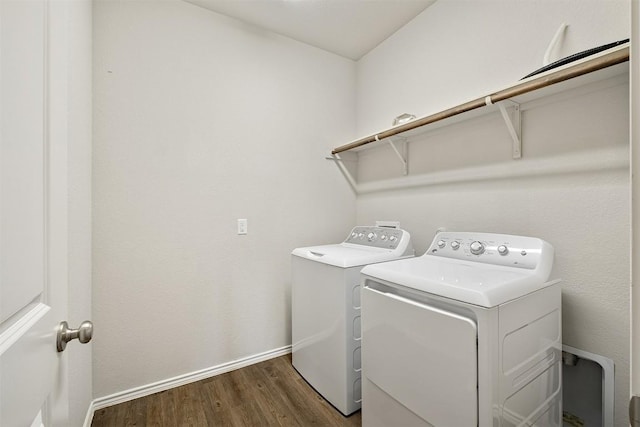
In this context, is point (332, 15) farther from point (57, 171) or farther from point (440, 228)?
point (57, 171)

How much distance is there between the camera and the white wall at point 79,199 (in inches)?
45.3

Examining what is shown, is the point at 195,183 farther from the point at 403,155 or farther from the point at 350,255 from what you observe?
the point at 403,155

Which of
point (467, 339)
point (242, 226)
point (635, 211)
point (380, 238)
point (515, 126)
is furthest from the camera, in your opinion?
point (242, 226)

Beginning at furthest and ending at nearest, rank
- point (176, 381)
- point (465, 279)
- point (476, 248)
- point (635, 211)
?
1. point (176, 381)
2. point (476, 248)
3. point (465, 279)
4. point (635, 211)

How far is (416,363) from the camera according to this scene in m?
1.11

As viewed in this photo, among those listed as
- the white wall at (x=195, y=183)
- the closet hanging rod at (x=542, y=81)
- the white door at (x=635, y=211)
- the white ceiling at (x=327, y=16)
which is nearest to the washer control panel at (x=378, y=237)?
the white wall at (x=195, y=183)

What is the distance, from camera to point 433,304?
3.63ft

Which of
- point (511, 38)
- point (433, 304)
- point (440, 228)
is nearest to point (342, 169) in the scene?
point (440, 228)

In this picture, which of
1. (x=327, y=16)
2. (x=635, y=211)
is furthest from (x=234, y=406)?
(x=327, y=16)

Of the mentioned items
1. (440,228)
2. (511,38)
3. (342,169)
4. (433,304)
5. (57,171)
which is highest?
(511,38)

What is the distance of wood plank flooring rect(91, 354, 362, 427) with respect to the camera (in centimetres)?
153

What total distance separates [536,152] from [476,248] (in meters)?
0.60

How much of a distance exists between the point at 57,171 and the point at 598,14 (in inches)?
82.1

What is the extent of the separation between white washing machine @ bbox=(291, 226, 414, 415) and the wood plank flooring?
3.6 inches
